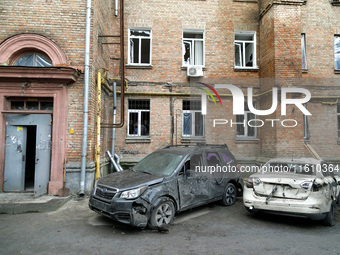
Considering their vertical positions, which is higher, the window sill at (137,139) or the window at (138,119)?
the window at (138,119)

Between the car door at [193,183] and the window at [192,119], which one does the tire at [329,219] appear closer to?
the car door at [193,183]

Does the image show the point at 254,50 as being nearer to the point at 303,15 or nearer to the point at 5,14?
the point at 303,15

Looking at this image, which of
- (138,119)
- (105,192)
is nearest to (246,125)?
(138,119)

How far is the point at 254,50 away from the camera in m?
10.8

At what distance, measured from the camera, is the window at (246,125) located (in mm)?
10398

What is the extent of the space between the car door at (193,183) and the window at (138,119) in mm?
4614

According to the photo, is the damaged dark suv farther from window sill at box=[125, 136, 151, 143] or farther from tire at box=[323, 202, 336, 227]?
window sill at box=[125, 136, 151, 143]

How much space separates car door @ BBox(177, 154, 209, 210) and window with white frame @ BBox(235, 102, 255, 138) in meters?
5.11

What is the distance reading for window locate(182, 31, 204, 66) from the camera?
10.6 meters

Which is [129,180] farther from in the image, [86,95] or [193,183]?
[86,95]

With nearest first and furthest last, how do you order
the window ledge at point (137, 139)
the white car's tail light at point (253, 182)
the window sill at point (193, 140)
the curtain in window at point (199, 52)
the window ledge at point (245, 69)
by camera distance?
1. the white car's tail light at point (253, 182)
2. the window ledge at point (137, 139)
3. the window sill at point (193, 140)
4. the window ledge at point (245, 69)
5. the curtain in window at point (199, 52)

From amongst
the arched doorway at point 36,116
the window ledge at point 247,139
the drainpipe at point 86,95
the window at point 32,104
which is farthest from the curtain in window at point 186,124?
the window at point 32,104

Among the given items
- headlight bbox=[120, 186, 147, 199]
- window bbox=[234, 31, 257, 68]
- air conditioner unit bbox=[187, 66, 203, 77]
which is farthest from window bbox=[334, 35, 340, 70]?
headlight bbox=[120, 186, 147, 199]

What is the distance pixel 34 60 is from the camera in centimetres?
763
